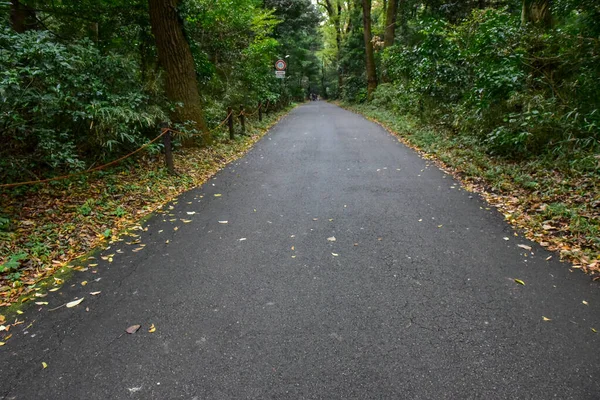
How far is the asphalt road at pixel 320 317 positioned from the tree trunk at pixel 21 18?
257 inches

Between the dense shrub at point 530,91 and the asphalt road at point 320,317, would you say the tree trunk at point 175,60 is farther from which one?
the dense shrub at point 530,91

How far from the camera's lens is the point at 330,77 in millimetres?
54031

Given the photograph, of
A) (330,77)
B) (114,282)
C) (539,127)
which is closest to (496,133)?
(539,127)

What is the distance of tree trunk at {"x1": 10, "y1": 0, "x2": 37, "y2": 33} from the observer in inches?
305

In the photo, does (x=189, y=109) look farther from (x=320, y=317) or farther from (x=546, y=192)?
(x=546, y=192)

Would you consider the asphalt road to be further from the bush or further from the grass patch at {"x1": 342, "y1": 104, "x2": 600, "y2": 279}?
the bush

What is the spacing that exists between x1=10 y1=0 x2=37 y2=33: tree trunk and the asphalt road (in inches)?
257

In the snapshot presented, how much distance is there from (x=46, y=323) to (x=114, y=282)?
26.6 inches

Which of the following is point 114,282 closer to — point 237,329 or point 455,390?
point 237,329

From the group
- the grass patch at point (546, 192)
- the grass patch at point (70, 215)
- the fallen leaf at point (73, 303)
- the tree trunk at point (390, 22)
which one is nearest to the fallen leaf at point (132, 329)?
the fallen leaf at point (73, 303)

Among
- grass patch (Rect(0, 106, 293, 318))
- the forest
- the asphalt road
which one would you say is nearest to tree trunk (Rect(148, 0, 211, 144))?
the forest

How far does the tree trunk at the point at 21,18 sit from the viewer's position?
7.75 m

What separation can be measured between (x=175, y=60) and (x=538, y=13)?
28.9 ft

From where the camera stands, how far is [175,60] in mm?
8648
